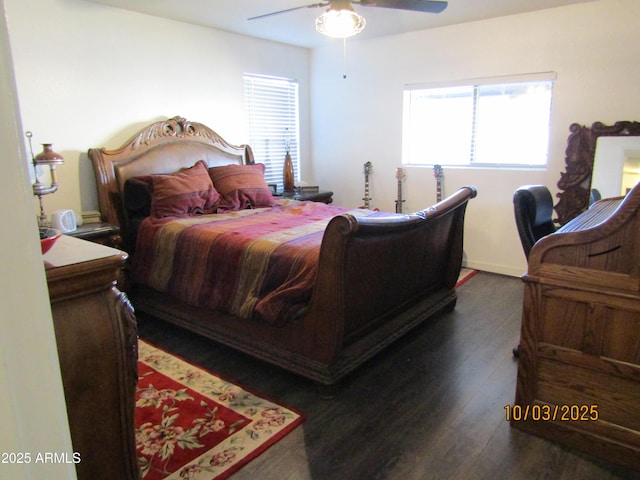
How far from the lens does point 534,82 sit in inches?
159

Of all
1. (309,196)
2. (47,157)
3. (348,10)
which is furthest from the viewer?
(309,196)

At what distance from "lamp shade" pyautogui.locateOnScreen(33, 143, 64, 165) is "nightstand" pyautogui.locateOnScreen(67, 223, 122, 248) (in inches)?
20.1

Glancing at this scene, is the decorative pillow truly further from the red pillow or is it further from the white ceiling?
the white ceiling

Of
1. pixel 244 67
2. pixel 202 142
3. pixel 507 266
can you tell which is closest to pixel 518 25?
pixel 507 266

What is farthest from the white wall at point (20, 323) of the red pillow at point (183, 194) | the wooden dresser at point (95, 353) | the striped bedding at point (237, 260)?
the red pillow at point (183, 194)

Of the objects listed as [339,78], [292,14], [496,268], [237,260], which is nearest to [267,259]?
[237,260]

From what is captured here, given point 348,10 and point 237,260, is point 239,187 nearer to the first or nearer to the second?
point 237,260

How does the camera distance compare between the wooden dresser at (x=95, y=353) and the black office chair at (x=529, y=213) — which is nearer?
the wooden dresser at (x=95, y=353)

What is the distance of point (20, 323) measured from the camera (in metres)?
0.51

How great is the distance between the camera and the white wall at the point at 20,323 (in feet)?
1.60

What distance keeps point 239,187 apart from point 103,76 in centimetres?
143

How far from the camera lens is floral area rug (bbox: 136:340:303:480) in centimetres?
187

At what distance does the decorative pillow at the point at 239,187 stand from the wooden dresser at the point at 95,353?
9.12ft

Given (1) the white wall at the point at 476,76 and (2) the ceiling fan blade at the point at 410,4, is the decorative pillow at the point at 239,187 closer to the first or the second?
(1) the white wall at the point at 476,76
